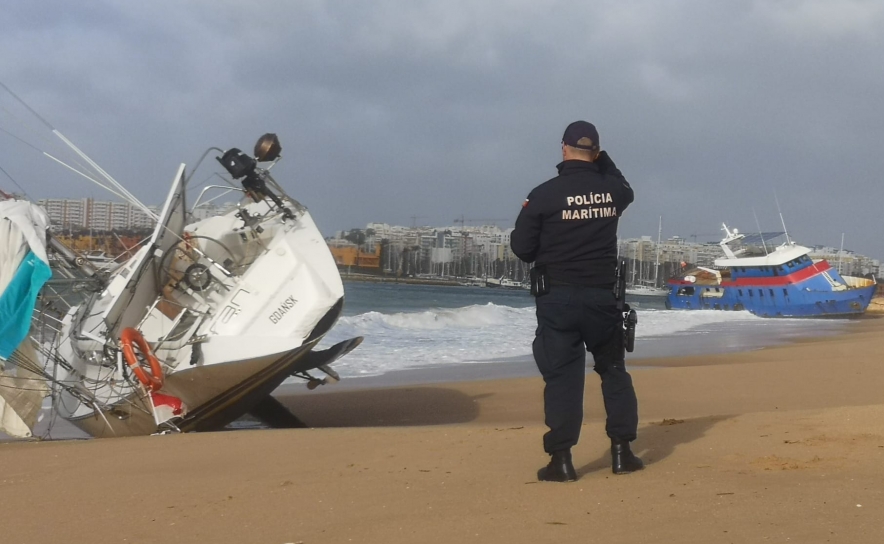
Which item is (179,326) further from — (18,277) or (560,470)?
(560,470)

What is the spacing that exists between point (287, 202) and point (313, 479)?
5315 millimetres

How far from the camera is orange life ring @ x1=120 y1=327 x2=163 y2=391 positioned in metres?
7.70

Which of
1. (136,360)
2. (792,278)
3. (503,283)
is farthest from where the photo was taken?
(503,283)

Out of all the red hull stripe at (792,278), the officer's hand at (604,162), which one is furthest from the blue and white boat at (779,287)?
the officer's hand at (604,162)

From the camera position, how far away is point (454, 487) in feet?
13.9

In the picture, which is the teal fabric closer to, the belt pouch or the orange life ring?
the orange life ring

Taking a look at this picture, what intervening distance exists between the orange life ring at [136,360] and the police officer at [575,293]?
4.47 metres

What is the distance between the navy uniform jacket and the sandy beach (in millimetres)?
1017

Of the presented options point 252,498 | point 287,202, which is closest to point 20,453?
point 252,498

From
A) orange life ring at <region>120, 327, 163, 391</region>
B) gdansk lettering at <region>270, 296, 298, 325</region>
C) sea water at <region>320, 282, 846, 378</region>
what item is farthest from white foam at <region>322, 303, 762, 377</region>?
orange life ring at <region>120, 327, 163, 391</region>

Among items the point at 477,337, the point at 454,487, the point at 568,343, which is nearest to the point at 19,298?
the point at 454,487

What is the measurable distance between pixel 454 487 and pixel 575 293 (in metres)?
1.09

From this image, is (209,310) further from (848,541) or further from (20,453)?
(848,541)

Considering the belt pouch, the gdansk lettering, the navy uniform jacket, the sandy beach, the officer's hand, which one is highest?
the officer's hand
